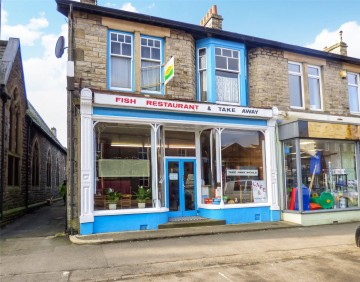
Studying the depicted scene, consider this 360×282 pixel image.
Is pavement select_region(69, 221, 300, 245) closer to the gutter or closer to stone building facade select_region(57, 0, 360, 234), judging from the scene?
stone building facade select_region(57, 0, 360, 234)

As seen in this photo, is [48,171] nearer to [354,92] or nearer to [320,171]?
[320,171]

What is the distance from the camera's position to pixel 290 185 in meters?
12.5

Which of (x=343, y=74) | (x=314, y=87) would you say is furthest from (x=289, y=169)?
(x=343, y=74)

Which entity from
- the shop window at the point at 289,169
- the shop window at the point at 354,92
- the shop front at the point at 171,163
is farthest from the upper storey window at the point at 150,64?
the shop window at the point at 354,92

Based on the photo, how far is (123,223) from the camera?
10156 mm

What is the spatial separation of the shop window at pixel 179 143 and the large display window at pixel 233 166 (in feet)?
1.44

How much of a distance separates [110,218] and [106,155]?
1.96 meters

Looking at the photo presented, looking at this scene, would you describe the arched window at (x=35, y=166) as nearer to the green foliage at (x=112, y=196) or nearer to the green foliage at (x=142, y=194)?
the green foliage at (x=112, y=196)

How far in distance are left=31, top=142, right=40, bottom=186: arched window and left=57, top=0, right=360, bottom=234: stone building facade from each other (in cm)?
987

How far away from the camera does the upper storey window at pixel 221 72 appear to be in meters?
12.3

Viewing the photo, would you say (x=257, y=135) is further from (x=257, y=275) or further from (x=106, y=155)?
(x=257, y=275)

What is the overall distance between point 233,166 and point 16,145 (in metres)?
9.93

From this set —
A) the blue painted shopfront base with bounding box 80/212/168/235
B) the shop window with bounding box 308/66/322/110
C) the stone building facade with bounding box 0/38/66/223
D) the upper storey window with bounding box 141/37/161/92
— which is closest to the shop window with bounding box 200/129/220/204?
the blue painted shopfront base with bounding box 80/212/168/235

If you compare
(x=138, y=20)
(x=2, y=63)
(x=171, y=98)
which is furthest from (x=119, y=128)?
(x=2, y=63)
